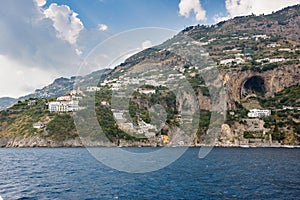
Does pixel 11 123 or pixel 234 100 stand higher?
pixel 234 100

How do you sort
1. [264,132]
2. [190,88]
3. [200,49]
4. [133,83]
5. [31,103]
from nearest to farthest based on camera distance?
1. [264,132]
2. [190,88]
3. [31,103]
4. [133,83]
5. [200,49]

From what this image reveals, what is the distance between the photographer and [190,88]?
10262 centimetres

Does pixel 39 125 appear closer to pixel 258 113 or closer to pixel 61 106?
pixel 61 106

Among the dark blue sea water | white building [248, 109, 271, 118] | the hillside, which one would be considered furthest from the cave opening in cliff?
the dark blue sea water

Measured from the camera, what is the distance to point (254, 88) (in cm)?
10450

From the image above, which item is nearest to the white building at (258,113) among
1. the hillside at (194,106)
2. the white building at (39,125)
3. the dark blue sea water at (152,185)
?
the hillside at (194,106)

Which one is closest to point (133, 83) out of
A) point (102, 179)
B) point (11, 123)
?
point (11, 123)

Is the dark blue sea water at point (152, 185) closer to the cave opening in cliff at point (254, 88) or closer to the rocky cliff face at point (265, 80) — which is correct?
the rocky cliff face at point (265, 80)

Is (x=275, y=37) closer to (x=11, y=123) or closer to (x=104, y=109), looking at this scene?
(x=104, y=109)

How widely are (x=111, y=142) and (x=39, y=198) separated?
214 feet

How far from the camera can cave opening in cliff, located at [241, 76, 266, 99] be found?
4033 inches

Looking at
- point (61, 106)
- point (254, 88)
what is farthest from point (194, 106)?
point (61, 106)

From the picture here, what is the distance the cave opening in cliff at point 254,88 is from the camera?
102450 millimetres

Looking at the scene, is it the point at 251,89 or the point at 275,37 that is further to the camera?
the point at 275,37
